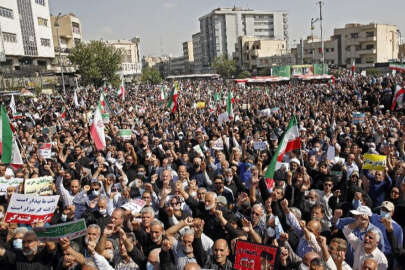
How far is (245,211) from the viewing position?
4828 millimetres

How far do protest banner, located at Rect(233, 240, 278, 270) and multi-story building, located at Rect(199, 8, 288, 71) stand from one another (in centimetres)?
10254

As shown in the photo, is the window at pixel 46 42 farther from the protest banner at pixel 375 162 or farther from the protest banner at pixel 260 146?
the protest banner at pixel 375 162

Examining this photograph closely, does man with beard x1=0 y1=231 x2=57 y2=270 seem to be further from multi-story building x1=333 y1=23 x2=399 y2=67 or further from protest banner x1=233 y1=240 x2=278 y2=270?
multi-story building x1=333 y1=23 x2=399 y2=67

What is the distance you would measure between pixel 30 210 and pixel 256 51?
81.8 m

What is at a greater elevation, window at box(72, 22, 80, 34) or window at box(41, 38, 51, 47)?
window at box(72, 22, 80, 34)

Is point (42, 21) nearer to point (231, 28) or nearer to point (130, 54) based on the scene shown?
point (231, 28)

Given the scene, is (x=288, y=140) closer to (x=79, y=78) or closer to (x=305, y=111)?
(x=305, y=111)

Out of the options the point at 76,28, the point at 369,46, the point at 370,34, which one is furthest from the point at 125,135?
the point at 369,46

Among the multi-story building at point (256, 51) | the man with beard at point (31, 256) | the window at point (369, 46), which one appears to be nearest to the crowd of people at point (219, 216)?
the man with beard at point (31, 256)

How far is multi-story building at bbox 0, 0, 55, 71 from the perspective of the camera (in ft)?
131

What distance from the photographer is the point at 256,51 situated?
270ft

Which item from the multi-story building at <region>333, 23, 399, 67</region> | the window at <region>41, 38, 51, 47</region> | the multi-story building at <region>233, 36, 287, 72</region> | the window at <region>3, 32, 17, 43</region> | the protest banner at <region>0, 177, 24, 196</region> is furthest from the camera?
the multi-story building at <region>233, 36, 287, 72</region>

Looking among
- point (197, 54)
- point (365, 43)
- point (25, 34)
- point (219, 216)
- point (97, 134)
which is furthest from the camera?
point (197, 54)

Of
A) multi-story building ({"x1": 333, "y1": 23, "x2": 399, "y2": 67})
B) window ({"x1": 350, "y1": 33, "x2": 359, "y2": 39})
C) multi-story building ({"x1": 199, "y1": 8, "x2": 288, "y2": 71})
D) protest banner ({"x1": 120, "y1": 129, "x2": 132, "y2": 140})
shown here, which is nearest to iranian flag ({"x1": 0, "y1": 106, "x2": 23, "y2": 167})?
protest banner ({"x1": 120, "y1": 129, "x2": 132, "y2": 140})
